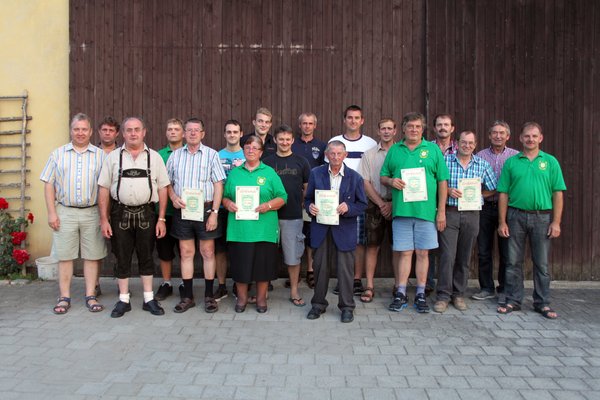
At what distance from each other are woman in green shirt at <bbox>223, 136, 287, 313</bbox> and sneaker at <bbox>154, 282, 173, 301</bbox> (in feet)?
3.36

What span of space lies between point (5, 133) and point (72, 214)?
2437 millimetres

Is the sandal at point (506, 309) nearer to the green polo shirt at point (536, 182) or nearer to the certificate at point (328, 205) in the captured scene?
the green polo shirt at point (536, 182)

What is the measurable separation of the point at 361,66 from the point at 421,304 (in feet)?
10.8

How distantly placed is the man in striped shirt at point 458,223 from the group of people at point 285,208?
12mm

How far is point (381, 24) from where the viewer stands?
24.0 feet

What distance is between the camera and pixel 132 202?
5.55m

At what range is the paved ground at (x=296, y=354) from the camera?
3.90 metres

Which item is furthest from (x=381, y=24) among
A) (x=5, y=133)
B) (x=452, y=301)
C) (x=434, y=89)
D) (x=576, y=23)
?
(x=5, y=133)

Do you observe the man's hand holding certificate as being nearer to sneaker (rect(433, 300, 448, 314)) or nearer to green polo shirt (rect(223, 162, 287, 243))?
green polo shirt (rect(223, 162, 287, 243))

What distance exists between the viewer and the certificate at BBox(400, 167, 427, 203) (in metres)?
5.68

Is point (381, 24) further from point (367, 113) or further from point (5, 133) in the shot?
point (5, 133)

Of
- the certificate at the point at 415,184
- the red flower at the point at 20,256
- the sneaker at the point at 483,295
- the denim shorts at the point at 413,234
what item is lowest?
the sneaker at the point at 483,295

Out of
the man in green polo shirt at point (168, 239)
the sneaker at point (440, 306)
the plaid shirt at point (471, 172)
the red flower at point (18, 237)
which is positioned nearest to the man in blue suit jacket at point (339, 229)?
the sneaker at point (440, 306)

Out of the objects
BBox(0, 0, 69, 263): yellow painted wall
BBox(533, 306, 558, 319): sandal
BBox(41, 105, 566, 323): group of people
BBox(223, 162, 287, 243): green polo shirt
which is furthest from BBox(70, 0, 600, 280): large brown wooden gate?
BBox(533, 306, 558, 319): sandal
